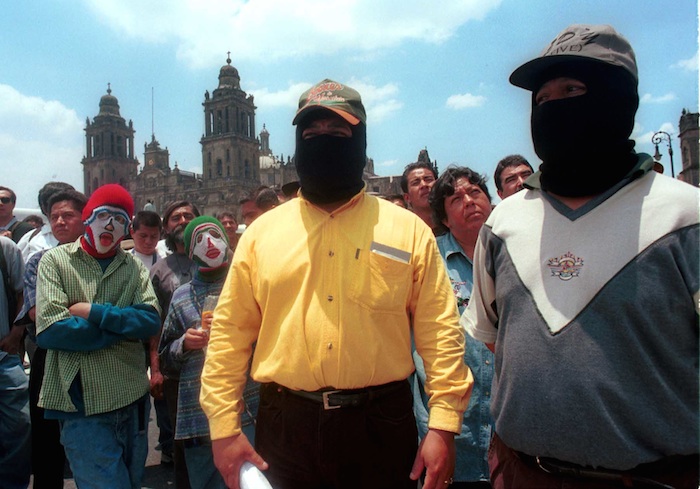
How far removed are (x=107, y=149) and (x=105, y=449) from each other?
97903 mm

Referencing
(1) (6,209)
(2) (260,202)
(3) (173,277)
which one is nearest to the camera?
(3) (173,277)

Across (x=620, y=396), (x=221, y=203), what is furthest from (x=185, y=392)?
(x=221, y=203)

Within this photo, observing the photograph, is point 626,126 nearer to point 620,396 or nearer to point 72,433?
point 620,396

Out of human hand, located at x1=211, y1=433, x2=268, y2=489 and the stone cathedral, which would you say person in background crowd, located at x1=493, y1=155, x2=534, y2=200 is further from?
the stone cathedral

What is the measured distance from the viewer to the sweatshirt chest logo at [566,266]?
1922 millimetres

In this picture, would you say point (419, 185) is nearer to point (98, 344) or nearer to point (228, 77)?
point (98, 344)

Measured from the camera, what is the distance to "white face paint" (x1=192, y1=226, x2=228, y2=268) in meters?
4.05

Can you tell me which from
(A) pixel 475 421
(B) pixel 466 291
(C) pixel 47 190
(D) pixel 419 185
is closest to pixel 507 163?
(D) pixel 419 185

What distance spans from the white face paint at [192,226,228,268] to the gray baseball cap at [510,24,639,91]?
103 inches

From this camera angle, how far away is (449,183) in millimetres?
3814

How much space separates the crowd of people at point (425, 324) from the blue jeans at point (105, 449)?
0.5 inches

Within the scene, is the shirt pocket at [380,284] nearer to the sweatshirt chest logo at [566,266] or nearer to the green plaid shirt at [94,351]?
the sweatshirt chest logo at [566,266]

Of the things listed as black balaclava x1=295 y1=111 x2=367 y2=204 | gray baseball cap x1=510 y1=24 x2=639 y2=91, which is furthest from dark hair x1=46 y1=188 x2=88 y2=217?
gray baseball cap x1=510 y1=24 x2=639 y2=91

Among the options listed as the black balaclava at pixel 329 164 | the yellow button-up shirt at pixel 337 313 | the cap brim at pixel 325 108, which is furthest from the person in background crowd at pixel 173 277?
the cap brim at pixel 325 108
